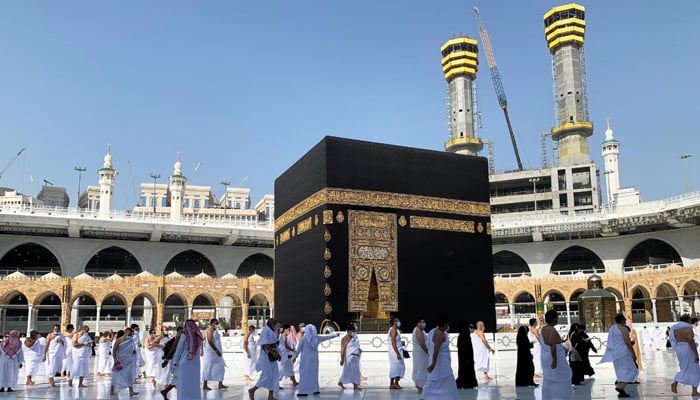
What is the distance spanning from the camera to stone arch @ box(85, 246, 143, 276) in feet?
115

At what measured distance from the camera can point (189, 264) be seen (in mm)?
38375

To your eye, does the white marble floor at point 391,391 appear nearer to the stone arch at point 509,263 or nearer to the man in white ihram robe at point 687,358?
the man in white ihram robe at point 687,358

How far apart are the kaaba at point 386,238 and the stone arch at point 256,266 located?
1942 cm

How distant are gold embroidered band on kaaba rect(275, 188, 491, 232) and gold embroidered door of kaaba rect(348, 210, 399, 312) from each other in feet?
1.19

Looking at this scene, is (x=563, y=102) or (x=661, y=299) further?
(x=563, y=102)

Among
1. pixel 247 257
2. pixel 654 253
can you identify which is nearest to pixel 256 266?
pixel 247 257

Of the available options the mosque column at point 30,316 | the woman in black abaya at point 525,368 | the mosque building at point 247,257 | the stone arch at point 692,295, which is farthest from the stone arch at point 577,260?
the woman in black abaya at point 525,368

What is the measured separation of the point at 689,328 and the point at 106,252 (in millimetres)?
33419

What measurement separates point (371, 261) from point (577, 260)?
22.8m

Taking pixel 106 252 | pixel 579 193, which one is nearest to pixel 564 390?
pixel 106 252

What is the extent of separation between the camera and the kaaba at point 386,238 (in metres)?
16.3

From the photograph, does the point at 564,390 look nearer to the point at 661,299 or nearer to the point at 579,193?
the point at 661,299

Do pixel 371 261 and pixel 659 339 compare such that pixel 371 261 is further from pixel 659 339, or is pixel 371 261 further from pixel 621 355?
pixel 621 355

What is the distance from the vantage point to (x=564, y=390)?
225 inches
